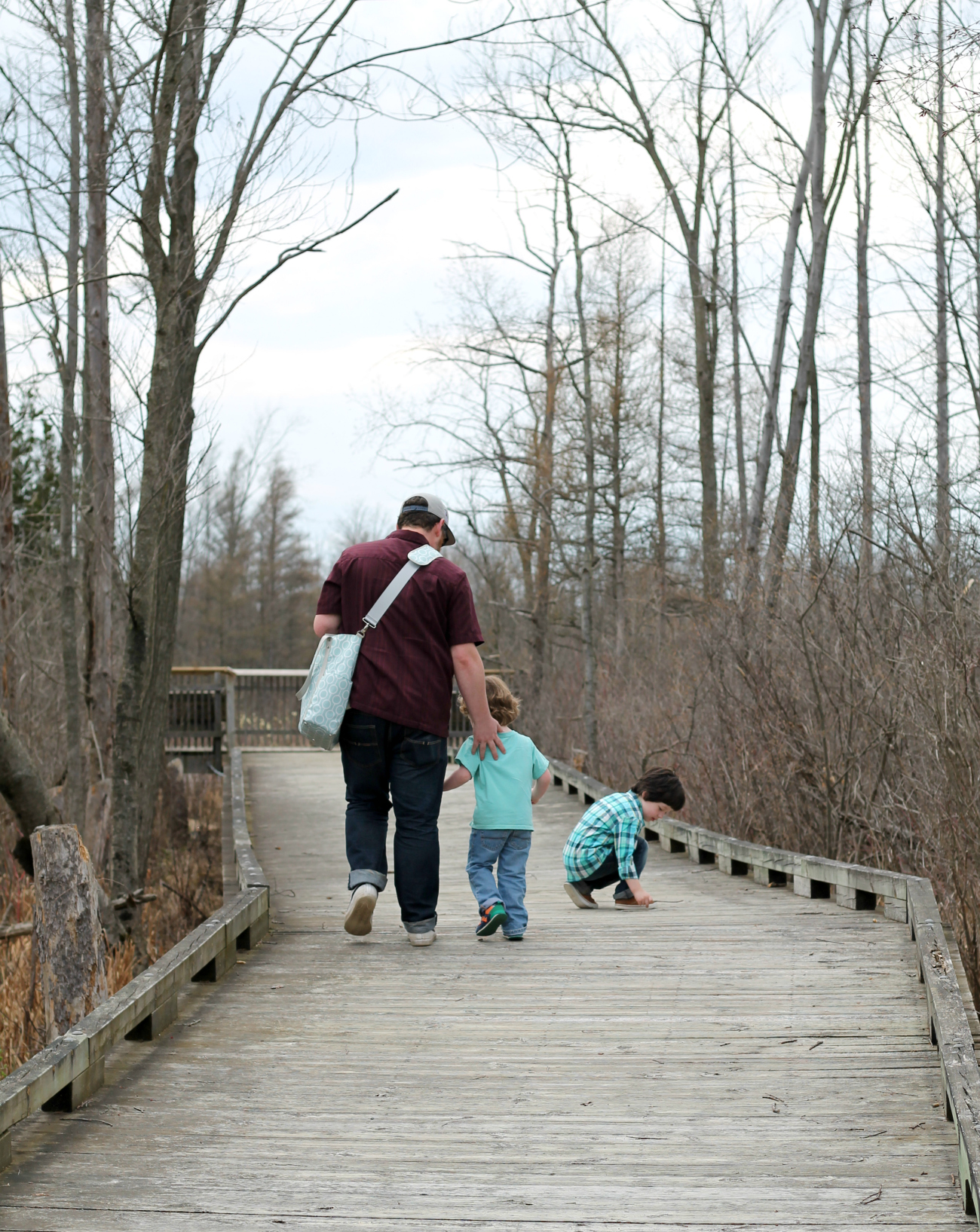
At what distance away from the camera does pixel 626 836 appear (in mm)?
7332

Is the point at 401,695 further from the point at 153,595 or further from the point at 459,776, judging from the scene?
the point at 153,595

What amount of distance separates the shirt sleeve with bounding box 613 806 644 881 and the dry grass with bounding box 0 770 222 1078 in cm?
279

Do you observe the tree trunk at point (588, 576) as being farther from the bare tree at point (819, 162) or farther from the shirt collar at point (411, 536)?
the shirt collar at point (411, 536)

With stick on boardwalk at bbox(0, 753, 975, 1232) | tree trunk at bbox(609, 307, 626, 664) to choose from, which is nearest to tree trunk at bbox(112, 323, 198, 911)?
stick on boardwalk at bbox(0, 753, 975, 1232)

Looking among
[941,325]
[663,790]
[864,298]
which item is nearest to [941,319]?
[941,325]

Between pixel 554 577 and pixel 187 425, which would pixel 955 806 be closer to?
pixel 187 425

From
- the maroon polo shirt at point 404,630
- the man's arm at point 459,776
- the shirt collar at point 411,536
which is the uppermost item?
the shirt collar at point 411,536

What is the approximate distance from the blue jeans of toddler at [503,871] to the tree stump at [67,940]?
203cm

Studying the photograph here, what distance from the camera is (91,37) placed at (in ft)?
36.6

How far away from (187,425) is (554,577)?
20.0 m

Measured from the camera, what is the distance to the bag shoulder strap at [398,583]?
19.2 ft

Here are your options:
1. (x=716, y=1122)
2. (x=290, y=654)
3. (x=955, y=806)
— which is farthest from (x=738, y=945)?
(x=290, y=654)

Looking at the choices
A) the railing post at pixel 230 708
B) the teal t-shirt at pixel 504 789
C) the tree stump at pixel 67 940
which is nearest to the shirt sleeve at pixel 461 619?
the teal t-shirt at pixel 504 789

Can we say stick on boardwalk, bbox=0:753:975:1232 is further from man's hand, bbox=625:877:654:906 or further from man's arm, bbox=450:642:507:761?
man's arm, bbox=450:642:507:761
